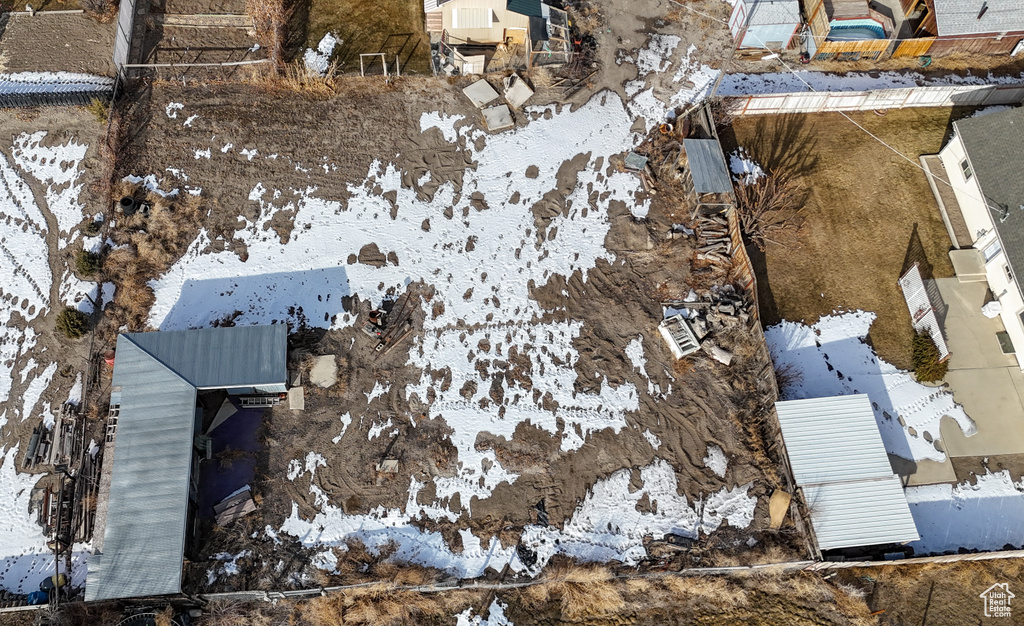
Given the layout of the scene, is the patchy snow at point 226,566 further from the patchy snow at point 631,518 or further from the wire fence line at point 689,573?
the patchy snow at point 631,518

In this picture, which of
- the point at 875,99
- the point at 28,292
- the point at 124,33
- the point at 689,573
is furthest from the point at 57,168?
the point at 875,99

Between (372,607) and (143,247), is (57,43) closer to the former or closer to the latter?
(143,247)


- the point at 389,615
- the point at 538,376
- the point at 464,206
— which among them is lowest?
the point at 389,615

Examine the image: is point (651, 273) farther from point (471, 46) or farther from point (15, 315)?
point (15, 315)

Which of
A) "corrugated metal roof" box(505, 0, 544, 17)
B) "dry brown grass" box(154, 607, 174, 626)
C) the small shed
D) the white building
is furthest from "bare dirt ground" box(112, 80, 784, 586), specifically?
the small shed

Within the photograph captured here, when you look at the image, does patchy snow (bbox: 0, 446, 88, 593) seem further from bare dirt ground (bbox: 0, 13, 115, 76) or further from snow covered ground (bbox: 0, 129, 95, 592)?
bare dirt ground (bbox: 0, 13, 115, 76)

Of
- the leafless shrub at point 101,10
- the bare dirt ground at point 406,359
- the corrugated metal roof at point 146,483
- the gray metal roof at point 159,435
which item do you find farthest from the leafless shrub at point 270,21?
the corrugated metal roof at point 146,483

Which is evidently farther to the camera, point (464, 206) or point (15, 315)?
point (464, 206)

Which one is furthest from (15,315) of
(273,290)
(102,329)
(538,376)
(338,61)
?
(538,376)
